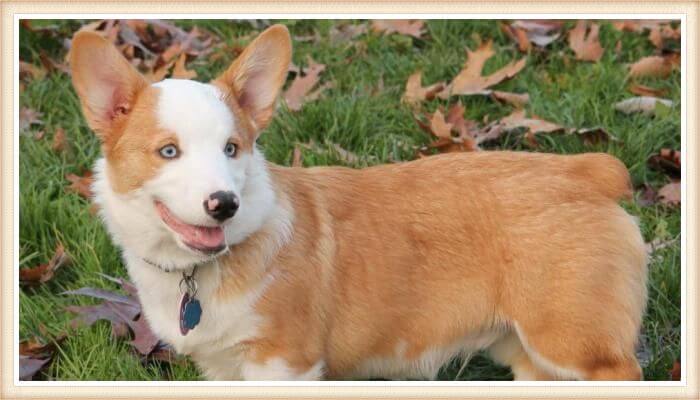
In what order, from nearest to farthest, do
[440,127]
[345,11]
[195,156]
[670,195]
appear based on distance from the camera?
[195,156] → [345,11] → [670,195] → [440,127]

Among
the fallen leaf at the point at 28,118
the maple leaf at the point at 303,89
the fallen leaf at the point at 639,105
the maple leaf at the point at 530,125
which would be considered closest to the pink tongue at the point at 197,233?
the maple leaf at the point at 303,89

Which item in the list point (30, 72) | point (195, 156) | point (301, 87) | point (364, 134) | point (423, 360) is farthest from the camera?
point (30, 72)

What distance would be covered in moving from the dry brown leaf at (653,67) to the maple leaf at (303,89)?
6.21 ft

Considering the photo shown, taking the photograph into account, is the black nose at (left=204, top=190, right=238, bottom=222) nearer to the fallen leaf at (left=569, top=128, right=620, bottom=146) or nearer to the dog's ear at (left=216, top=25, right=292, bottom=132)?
the dog's ear at (left=216, top=25, right=292, bottom=132)

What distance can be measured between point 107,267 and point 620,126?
286 centimetres

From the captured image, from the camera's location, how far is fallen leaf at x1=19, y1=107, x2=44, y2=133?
5457 mm

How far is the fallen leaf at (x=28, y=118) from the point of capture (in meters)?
5.46

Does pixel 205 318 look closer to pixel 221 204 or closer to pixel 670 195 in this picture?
pixel 221 204

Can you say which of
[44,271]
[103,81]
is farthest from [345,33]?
[103,81]

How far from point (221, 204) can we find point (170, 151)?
0.29 meters

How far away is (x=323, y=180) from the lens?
363 cm

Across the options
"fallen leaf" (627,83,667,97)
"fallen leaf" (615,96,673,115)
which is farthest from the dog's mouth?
"fallen leaf" (627,83,667,97)

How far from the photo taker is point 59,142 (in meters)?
5.28

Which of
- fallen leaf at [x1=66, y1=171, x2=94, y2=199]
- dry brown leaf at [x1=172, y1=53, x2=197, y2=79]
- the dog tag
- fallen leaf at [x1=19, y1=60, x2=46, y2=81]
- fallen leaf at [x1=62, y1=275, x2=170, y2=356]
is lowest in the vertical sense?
fallen leaf at [x1=62, y1=275, x2=170, y2=356]
